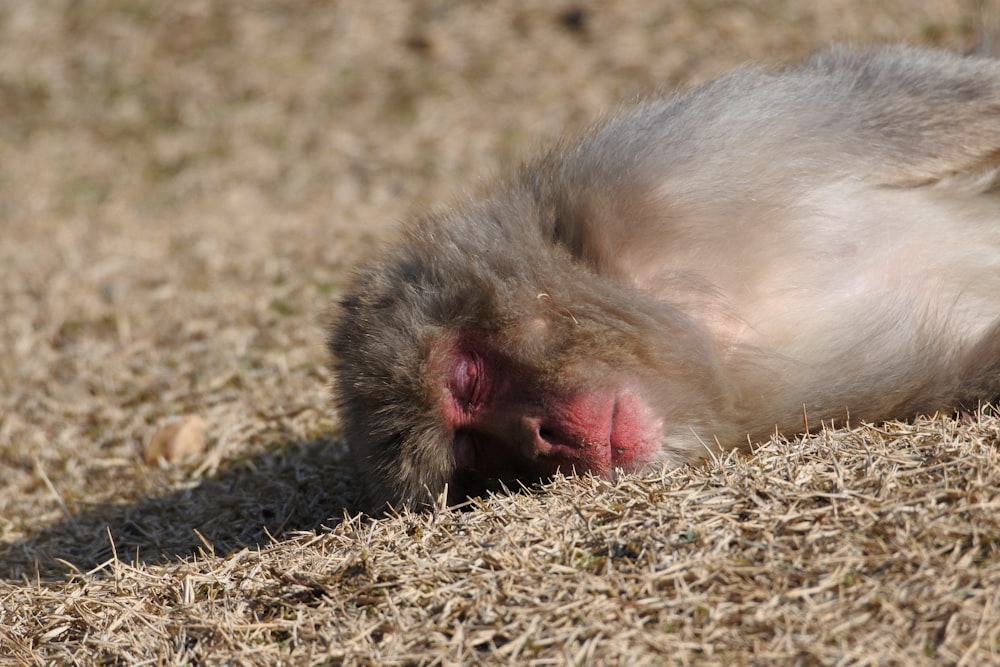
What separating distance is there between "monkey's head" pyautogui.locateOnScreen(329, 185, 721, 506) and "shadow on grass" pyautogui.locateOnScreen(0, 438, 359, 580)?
651mm

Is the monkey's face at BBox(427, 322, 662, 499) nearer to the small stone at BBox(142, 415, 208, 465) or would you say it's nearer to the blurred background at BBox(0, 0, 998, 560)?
the blurred background at BBox(0, 0, 998, 560)

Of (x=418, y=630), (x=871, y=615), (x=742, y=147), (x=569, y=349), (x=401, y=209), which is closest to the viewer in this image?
(x=871, y=615)

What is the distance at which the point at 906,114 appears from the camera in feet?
12.6

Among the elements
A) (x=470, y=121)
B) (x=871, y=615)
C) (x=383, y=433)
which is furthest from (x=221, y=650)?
(x=470, y=121)

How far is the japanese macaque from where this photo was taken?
3.35 metres

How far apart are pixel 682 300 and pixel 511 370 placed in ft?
1.88

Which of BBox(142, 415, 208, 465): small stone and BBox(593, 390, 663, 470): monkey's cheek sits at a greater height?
BBox(593, 390, 663, 470): monkey's cheek

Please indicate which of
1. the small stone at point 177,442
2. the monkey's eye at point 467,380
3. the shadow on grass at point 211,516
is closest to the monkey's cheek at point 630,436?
the monkey's eye at point 467,380

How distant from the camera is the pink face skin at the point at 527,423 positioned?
329 centimetres

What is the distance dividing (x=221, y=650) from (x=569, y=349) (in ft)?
4.15

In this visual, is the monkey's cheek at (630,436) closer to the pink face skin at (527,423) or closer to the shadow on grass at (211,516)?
the pink face skin at (527,423)

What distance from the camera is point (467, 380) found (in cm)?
344

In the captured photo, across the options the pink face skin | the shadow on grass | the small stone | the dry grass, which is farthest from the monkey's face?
the small stone

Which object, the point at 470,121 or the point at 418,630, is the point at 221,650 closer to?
the point at 418,630
